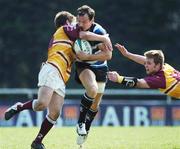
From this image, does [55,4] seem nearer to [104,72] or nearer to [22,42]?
[22,42]

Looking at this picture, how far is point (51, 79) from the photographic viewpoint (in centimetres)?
1234

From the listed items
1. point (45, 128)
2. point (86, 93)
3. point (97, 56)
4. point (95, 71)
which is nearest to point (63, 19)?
point (97, 56)

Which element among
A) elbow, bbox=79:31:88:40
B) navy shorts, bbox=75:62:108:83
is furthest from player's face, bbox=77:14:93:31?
navy shorts, bbox=75:62:108:83

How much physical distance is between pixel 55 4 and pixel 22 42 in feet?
8.60

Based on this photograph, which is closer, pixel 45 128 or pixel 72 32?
pixel 45 128

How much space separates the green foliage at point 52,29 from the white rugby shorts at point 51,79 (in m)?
24.8

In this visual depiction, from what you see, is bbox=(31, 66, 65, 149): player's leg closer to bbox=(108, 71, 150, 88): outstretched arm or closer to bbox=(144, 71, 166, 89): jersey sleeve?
bbox=(108, 71, 150, 88): outstretched arm

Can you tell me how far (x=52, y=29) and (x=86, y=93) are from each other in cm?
2521

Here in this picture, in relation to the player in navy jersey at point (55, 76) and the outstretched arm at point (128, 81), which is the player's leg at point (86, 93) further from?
the outstretched arm at point (128, 81)

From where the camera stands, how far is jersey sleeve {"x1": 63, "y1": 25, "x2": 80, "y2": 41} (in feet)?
41.4

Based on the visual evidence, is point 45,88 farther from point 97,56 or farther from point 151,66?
point 151,66

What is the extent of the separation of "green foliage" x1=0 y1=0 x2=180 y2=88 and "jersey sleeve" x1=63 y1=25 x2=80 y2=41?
24634 mm

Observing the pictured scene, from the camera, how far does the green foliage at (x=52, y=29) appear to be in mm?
37812

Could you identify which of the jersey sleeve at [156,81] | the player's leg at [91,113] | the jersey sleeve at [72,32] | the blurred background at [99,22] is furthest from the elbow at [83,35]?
the blurred background at [99,22]
